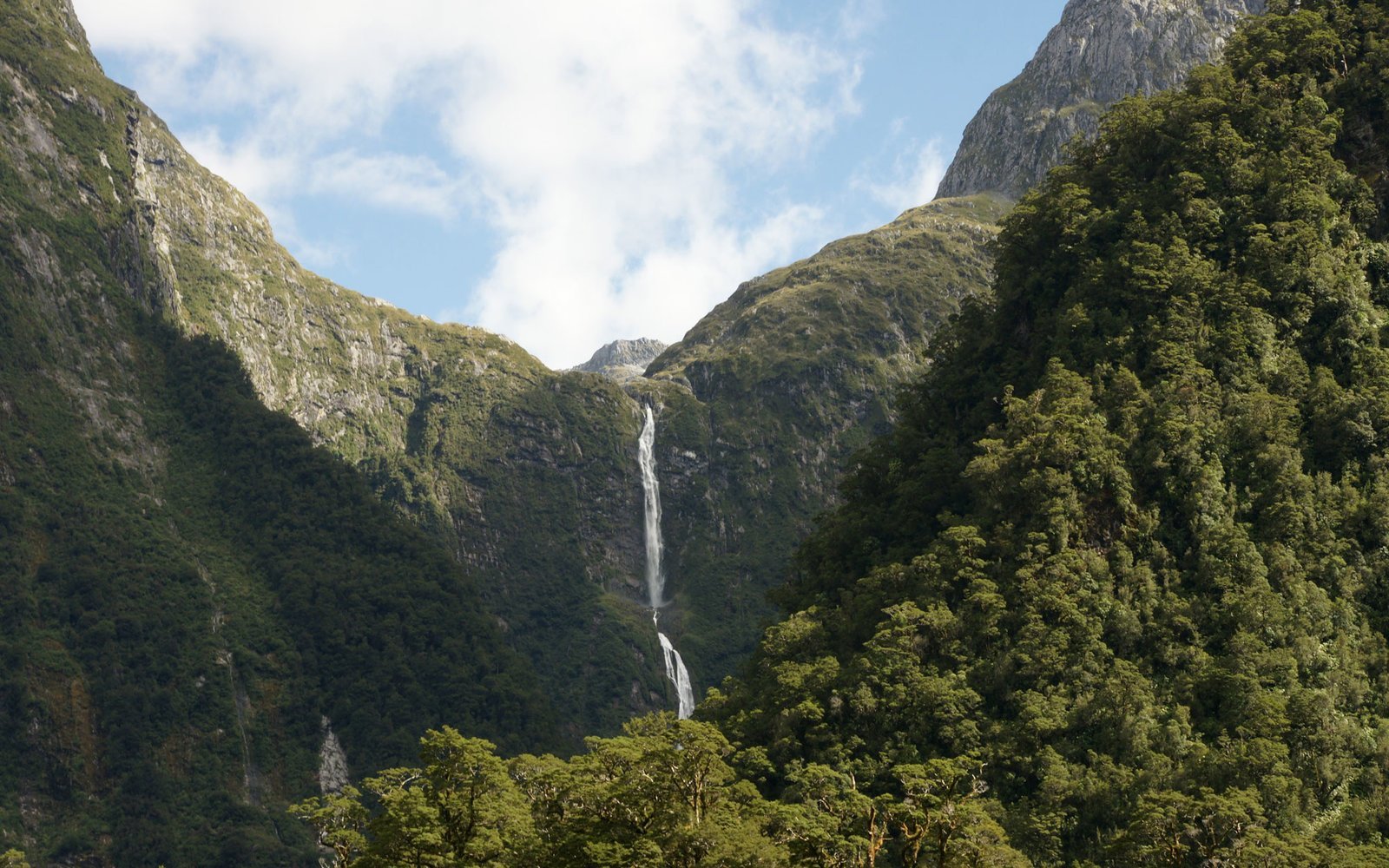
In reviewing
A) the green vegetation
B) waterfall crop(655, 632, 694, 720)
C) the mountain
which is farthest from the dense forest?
waterfall crop(655, 632, 694, 720)

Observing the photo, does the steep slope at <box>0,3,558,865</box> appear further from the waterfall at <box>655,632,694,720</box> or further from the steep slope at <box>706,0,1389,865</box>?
the steep slope at <box>706,0,1389,865</box>

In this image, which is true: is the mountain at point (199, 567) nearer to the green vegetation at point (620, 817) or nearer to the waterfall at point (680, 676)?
the waterfall at point (680, 676)

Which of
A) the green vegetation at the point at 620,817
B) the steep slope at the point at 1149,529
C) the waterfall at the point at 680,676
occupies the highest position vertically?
the waterfall at the point at 680,676

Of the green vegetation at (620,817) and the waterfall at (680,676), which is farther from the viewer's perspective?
the waterfall at (680,676)

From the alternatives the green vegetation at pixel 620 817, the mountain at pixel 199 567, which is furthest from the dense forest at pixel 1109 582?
the mountain at pixel 199 567

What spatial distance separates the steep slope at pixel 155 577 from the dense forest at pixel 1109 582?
57.7 meters

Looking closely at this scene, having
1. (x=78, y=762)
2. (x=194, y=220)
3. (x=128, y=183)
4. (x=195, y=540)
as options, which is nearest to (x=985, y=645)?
(x=78, y=762)

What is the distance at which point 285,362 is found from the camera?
19562 centimetres

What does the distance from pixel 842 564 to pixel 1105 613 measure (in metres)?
19.1

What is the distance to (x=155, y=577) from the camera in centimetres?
14488

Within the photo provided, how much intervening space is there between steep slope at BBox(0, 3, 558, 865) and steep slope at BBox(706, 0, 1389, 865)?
194ft

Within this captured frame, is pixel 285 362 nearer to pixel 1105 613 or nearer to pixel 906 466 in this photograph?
pixel 906 466

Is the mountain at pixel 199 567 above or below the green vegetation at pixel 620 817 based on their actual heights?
above

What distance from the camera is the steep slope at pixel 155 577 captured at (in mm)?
128250
